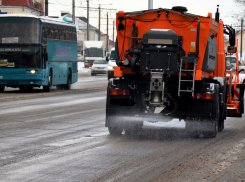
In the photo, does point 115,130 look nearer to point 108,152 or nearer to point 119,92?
point 119,92

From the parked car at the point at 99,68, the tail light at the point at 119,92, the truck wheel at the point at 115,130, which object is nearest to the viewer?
the tail light at the point at 119,92

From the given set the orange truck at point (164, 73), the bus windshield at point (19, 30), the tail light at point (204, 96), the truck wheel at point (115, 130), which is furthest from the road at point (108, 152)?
the bus windshield at point (19, 30)

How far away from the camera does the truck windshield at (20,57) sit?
86.5ft

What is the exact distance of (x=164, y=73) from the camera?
11242 mm

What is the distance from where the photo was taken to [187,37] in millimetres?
11625

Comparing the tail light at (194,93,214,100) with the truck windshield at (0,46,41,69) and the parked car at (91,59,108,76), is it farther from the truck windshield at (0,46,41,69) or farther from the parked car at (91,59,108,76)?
the parked car at (91,59,108,76)

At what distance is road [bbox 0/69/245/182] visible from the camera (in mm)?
7578

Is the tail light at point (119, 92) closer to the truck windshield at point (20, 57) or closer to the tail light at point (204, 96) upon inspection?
the tail light at point (204, 96)

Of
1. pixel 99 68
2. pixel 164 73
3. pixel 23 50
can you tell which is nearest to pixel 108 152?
pixel 164 73

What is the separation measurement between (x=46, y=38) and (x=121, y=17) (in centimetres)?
1583

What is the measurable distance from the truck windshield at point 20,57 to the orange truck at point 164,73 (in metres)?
14.9

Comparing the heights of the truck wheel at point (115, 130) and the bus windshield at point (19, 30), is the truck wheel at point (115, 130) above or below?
below

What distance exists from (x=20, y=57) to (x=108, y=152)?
57.6ft

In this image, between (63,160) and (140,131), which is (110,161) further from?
(140,131)
